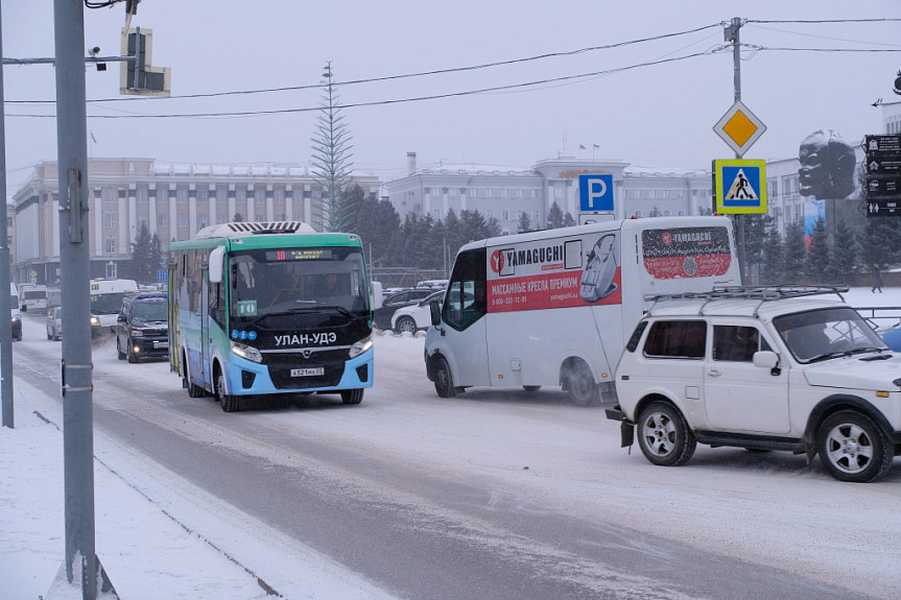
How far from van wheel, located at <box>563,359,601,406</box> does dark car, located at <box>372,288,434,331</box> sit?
93.9 feet

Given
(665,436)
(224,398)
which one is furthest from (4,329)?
(665,436)

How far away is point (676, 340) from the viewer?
1114cm

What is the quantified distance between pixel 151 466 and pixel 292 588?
19.5 feet

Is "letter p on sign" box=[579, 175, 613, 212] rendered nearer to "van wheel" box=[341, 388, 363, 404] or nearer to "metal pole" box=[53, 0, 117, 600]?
"van wheel" box=[341, 388, 363, 404]

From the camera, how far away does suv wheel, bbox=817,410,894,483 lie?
926 cm

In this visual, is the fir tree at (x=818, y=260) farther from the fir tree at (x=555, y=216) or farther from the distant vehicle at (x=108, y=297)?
the fir tree at (x=555, y=216)

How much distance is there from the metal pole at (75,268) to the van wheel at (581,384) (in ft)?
38.1

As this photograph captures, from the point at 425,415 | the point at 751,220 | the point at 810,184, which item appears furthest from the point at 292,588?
the point at 751,220

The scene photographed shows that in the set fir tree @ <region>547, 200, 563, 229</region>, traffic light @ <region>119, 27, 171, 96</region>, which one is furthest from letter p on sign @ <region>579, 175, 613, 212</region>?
fir tree @ <region>547, 200, 563, 229</region>

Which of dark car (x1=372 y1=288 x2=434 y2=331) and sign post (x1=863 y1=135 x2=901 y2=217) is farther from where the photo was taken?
dark car (x1=372 y1=288 x2=434 y2=331)

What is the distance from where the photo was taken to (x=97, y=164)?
379ft

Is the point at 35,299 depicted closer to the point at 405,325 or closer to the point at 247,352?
the point at 405,325

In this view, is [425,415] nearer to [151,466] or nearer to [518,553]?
[151,466]

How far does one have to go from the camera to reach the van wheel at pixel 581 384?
16.9 metres
